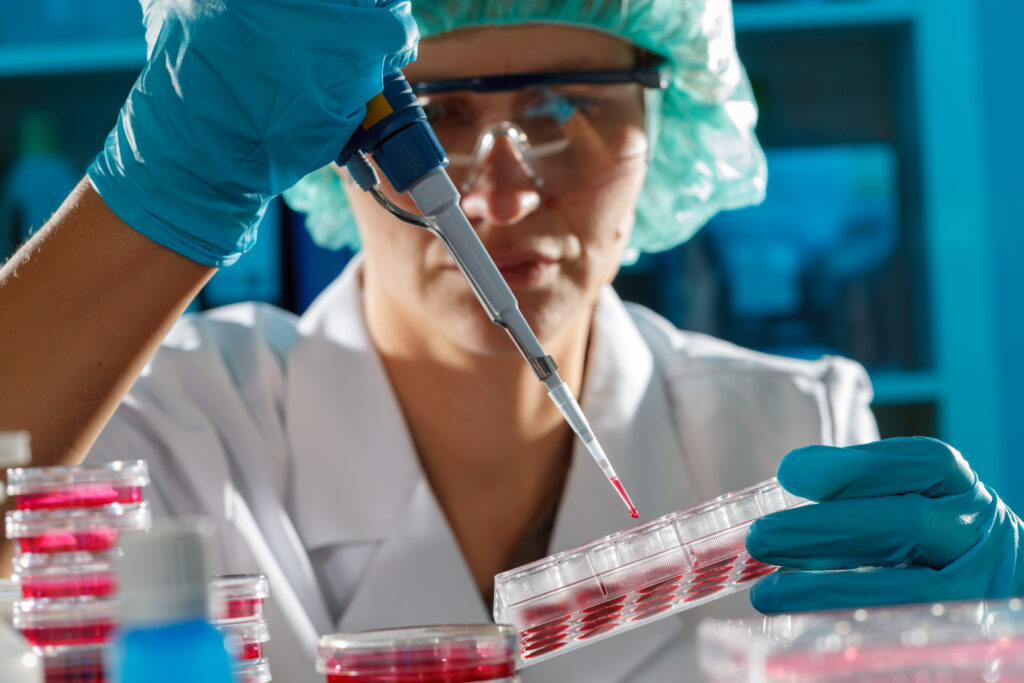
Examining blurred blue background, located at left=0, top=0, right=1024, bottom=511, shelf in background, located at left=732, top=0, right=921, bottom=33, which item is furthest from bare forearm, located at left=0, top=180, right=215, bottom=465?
shelf in background, located at left=732, top=0, right=921, bottom=33

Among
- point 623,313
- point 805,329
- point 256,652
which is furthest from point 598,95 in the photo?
point 805,329

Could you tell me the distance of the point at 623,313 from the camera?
165 centimetres

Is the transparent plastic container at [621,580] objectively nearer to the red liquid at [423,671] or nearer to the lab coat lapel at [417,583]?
→ the red liquid at [423,671]

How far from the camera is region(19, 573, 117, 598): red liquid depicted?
1.80 ft

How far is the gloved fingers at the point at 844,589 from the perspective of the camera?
82 centimetres

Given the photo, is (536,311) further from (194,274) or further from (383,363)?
(194,274)

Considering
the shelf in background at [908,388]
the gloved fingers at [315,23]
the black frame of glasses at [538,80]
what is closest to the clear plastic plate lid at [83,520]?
the gloved fingers at [315,23]

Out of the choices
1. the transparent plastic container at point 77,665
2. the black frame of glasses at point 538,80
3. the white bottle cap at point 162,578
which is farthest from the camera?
the black frame of glasses at point 538,80

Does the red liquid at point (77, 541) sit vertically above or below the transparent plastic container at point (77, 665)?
above

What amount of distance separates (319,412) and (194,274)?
52cm

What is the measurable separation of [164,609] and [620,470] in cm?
103

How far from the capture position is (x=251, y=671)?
24.5 inches

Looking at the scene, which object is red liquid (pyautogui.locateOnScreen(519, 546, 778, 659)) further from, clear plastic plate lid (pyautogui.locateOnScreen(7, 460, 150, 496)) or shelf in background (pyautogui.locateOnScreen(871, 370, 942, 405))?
shelf in background (pyautogui.locateOnScreen(871, 370, 942, 405))

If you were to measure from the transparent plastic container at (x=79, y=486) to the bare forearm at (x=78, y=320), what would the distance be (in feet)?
0.99
